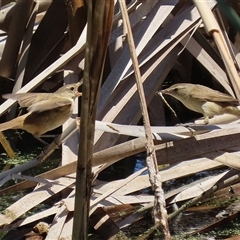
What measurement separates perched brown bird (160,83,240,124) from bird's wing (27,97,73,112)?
2.84ft

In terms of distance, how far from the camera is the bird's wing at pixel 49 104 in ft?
11.5

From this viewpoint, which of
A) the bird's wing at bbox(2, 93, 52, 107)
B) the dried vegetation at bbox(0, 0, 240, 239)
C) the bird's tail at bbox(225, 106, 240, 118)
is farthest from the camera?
the bird's tail at bbox(225, 106, 240, 118)

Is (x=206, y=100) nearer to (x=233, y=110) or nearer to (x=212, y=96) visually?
(x=212, y=96)

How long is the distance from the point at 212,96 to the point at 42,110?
3.80 feet

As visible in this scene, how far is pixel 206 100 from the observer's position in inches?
157

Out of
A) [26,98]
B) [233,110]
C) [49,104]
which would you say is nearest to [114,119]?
[49,104]

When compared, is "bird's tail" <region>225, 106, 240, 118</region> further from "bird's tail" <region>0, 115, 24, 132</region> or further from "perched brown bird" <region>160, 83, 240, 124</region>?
"bird's tail" <region>0, 115, 24, 132</region>

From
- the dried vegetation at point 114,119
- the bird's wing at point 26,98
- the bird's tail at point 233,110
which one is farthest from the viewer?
the bird's tail at point 233,110

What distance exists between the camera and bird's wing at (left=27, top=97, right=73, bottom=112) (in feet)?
11.5

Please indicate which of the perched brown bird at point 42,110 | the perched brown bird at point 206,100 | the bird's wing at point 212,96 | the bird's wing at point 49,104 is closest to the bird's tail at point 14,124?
the perched brown bird at point 42,110

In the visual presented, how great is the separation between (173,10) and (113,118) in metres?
1.21

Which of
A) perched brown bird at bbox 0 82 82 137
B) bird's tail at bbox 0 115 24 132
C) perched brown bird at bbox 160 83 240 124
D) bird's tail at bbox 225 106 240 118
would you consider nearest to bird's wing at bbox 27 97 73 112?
perched brown bird at bbox 0 82 82 137

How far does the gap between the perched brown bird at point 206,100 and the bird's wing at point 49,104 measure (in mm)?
866

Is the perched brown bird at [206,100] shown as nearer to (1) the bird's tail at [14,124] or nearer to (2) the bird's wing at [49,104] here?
(2) the bird's wing at [49,104]
